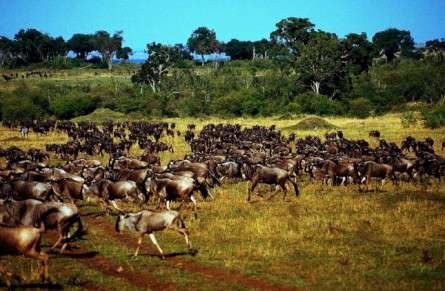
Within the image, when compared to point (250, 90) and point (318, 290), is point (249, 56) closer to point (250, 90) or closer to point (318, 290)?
point (250, 90)

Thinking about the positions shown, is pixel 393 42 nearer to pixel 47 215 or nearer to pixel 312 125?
pixel 312 125

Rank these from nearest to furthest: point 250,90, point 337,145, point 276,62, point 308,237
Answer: point 308,237
point 337,145
point 250,90
point 276,62

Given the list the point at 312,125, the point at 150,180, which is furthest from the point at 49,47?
the point at 150,180

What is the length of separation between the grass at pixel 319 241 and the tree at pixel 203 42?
132 metres

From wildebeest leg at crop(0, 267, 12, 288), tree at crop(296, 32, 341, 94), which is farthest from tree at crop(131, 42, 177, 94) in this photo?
wildebeest leg at crop(0, 267, 12, 288)

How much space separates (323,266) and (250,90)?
75972mm

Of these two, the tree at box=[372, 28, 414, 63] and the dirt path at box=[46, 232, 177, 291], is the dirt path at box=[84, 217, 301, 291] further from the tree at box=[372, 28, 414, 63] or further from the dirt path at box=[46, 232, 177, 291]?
the tree at box=[372, 28, 414, 63]

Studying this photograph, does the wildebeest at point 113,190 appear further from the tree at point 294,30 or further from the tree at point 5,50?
the tree at point 5,50

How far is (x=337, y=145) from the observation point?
3841 cm

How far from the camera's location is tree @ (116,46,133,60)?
548ft

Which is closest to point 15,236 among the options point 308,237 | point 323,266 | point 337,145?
point 323,266

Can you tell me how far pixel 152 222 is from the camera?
1465 cm

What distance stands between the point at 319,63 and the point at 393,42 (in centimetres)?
6315

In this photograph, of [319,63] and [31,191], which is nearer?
[31,191]
